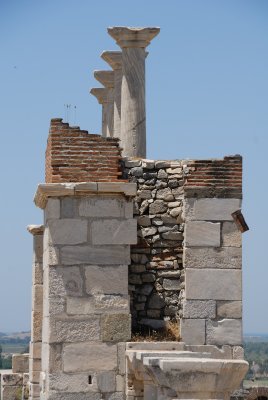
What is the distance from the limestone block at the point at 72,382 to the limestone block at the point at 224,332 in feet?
5.18

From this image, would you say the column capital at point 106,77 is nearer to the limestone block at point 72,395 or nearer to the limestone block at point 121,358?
the limestone block at point 121,358

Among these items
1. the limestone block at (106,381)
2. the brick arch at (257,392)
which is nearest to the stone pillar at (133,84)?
the brick arch at (257,392)

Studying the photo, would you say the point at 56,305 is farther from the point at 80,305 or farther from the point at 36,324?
the point at 36,324

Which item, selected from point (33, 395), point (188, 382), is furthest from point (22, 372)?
point (188, 382)

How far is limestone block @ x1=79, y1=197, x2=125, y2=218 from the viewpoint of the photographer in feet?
50.8

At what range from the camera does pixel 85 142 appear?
1583 cm

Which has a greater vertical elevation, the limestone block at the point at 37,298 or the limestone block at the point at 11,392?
the limestone block at the point at 37,298

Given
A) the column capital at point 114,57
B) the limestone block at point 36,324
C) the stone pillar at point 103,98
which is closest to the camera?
the limestone block at point 36,324

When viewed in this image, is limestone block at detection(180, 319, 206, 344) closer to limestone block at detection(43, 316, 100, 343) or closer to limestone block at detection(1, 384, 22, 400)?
limestone block at detection(43, 316, 100, 343)

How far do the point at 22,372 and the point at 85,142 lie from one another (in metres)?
9.97

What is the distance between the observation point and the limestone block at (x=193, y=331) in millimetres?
15695

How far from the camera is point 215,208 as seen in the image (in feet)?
52.3

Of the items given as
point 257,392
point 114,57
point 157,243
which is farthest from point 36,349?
point 114,57

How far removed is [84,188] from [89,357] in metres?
2.01
